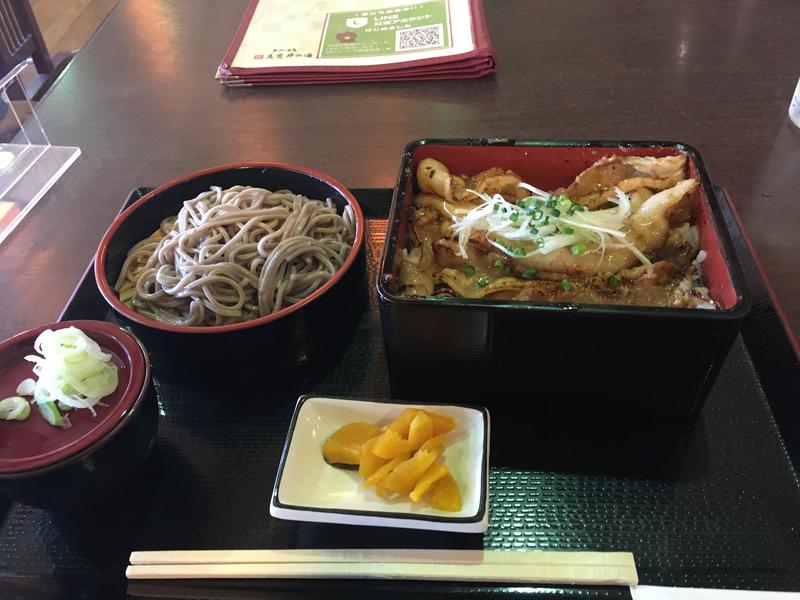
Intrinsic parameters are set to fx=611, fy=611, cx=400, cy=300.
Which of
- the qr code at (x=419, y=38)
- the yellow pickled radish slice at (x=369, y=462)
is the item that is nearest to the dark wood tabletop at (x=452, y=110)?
the qr code at (x=419, y=38)

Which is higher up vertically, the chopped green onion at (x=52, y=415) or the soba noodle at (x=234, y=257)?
the chopped green onion at (x=52, y=415)

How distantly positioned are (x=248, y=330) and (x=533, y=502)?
1.68ft

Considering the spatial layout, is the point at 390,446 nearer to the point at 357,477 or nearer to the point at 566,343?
the point at 357,477

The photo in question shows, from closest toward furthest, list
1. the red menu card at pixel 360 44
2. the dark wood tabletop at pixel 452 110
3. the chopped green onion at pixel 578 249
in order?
the chopped green onion at pixel 578 249 → the dark wood tabletop at pixel 452 110 → the red menu card at pixel 360 44

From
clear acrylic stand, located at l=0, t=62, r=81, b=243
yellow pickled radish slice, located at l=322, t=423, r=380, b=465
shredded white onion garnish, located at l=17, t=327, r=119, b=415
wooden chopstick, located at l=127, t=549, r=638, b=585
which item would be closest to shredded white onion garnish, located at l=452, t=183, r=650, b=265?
yellow pickled radish slice, located at l=322, t=423, r=380, b=465

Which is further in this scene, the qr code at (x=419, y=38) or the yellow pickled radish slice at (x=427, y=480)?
the qr code at (x=419, y=38)

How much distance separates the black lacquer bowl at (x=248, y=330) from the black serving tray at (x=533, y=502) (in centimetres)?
7

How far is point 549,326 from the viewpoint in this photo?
86 centimetres

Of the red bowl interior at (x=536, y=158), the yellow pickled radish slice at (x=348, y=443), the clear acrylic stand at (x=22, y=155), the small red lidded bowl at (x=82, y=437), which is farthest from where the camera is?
the clear acrylic stand at (x=22, y=155)

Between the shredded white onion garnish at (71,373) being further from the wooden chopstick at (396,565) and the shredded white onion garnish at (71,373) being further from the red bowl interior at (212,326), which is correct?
the wooden chopstick at (396,565)

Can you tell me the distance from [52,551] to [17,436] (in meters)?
0.18

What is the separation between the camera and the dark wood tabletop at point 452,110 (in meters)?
1.44

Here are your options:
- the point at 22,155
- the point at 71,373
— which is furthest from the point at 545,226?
the point at 22,155

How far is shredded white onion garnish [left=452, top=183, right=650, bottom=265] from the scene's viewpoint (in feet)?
3.39
